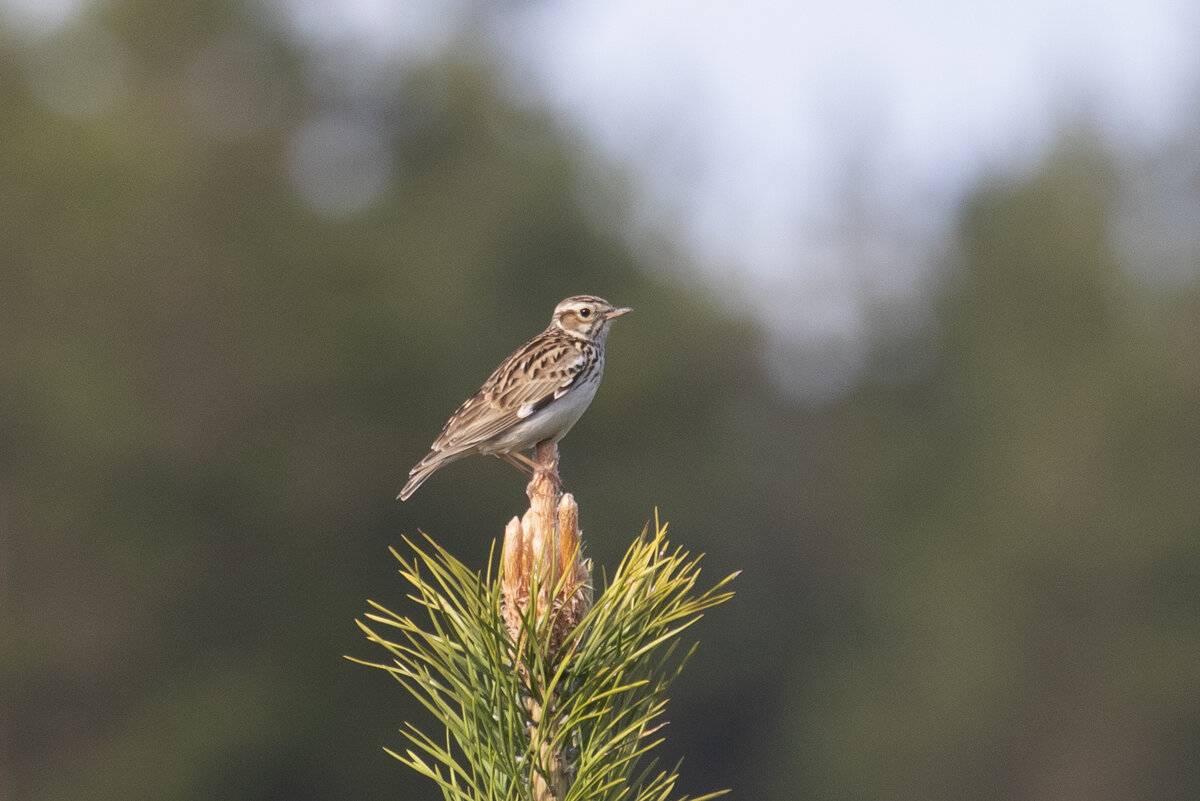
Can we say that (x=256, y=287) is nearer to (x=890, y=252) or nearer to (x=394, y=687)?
(x=394, y=687)

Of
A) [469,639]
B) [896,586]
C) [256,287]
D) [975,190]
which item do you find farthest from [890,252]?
[469,639]

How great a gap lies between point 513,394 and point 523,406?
0.49ft

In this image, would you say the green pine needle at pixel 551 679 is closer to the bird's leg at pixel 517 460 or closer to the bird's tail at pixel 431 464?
the bird's leg at pixel 517 460

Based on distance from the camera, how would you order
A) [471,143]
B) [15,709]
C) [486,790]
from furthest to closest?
[471,143], [15,709], [486,790]

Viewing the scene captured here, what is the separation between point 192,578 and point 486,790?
35130 millimetres

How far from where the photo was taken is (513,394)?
827 cm

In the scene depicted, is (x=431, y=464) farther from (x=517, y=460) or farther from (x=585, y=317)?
(x=585, y=317)

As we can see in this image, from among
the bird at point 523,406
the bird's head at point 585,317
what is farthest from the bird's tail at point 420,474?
the bird's head at point 585,317

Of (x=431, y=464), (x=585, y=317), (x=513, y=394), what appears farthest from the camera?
(x=585, y=317)

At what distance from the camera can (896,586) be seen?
182 feet

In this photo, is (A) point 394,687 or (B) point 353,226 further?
(B) point 353,226

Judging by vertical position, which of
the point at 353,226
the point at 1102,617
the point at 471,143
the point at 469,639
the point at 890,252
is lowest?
the point at 469,639

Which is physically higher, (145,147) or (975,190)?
(975,190)

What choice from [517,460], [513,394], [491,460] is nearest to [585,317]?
[513,394]
